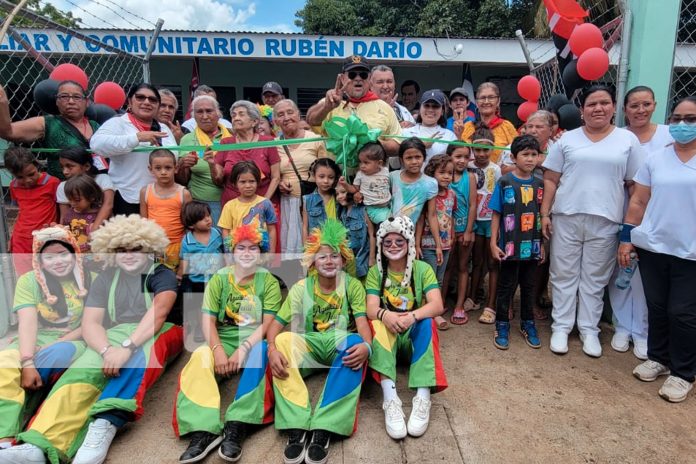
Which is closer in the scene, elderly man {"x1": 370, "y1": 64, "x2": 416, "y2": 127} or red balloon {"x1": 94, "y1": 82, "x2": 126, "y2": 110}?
elderly man {"x1": 370, "y1": 64, "x2": 416, "y2": 127}

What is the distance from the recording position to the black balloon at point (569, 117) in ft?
13.0

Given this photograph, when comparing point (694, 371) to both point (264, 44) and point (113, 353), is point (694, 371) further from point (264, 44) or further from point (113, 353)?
point (264, 44)

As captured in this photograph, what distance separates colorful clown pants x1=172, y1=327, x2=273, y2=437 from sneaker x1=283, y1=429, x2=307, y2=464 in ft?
0.76

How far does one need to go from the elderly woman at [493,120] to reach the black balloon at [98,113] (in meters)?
3.22

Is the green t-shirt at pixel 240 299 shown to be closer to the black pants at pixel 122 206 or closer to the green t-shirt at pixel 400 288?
the green t-shirt at pixel 400 288

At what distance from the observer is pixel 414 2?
57.9 feet

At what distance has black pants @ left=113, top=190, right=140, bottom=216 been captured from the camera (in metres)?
3.51

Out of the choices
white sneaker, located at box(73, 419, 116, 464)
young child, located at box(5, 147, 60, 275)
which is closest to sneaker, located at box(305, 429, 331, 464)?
white sneaker, located at box(73, 419, 116, 464)

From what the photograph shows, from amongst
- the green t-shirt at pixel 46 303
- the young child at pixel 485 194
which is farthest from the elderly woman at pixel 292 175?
the green t-shirt at pixel 46 303

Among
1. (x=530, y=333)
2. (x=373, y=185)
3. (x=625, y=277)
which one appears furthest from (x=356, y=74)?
(x=625, y=277)

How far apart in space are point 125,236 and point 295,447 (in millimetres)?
1630

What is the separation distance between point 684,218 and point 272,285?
8.54 ft

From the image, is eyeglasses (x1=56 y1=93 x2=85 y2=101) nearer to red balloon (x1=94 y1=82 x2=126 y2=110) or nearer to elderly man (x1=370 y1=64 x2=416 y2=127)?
red balloon (x1=94 y1=82 x2=126 y2=110)

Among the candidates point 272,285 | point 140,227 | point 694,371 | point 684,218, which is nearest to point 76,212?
point 140,227
